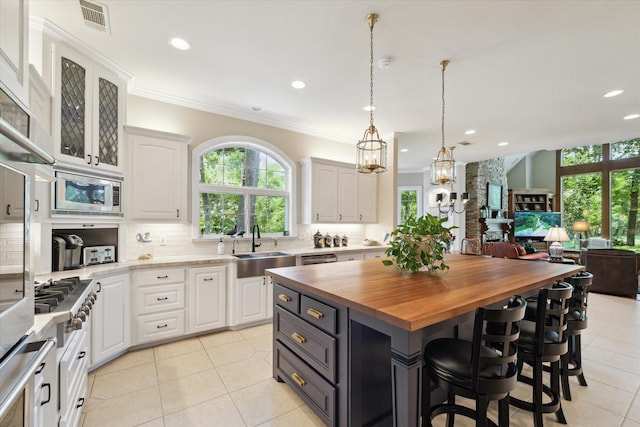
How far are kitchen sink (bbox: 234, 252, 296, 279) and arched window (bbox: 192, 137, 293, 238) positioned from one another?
67 cm

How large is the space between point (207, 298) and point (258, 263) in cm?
71

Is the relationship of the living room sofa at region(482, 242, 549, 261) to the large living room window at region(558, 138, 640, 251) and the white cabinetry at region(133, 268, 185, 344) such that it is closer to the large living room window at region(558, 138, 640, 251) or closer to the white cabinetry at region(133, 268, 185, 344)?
the large living room window at region(558, 138, 640, 251)

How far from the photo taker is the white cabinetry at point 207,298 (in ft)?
10.6

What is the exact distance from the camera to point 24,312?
3.45 feet

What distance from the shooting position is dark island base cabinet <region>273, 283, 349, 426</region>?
1.65m

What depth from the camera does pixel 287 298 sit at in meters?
2.12

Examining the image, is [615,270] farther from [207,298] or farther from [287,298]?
[207,298]

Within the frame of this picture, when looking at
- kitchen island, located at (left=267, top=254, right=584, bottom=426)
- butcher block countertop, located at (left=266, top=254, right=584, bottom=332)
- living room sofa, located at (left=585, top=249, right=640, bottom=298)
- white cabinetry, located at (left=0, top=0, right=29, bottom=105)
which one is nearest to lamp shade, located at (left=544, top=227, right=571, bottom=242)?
living room sofa, located at (left=585, top=249, right=640, bottom=298)

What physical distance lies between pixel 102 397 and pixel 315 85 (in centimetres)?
361

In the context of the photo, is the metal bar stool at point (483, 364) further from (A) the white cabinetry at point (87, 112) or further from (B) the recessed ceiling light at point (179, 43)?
(A) the white cabinetry at point (87, 112)

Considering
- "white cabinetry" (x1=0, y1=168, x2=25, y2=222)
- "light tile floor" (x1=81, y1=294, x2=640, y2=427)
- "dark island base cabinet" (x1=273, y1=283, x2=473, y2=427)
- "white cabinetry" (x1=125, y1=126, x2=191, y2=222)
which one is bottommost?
"light tile floor" (x1=81, y1=294, x2=640, y2=427)

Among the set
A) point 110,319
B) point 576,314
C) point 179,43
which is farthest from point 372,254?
point 179,43

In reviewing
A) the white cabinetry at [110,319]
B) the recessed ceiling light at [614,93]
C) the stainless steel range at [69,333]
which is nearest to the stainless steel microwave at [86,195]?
the white cabinetry at [110,319]

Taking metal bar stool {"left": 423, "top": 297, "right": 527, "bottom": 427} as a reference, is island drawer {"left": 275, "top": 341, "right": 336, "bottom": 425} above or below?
below
